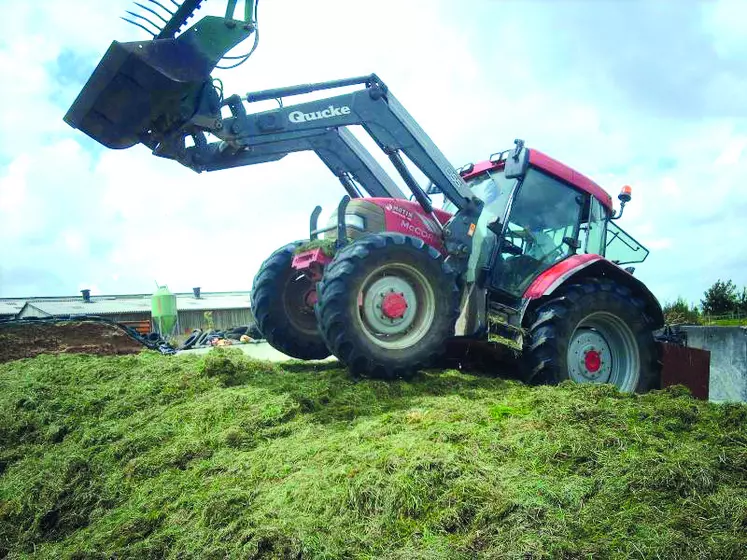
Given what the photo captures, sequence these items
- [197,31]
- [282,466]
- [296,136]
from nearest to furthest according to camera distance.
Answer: [282,466]
[197,31]
[296,136]

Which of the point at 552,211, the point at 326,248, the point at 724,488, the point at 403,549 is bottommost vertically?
the point at 403,549

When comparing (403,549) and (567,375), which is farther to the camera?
(567,375)

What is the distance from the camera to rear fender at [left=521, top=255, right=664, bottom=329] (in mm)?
6098

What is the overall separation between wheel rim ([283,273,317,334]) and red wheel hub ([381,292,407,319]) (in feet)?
5.09

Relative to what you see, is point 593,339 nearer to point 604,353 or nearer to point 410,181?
point 604,353

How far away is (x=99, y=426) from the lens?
4949mm

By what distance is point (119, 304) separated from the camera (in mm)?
31359

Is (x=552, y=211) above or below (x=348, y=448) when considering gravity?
above

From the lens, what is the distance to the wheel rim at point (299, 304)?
707 cm

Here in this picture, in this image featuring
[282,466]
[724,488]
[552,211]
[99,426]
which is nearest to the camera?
[724,488]

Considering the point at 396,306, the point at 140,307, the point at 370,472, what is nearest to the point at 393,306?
the point at 396,306

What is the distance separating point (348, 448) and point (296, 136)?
3.43 meters

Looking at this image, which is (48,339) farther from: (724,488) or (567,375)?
(724,488)

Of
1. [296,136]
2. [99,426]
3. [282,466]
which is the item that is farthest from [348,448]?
[296,136]
